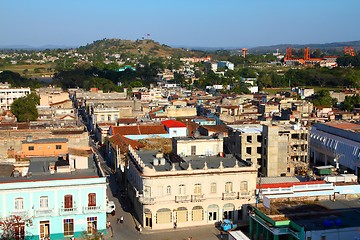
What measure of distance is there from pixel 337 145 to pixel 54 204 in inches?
901

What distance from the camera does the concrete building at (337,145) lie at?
37.0 metres

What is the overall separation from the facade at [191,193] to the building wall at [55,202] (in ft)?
8.33

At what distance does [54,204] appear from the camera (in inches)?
974

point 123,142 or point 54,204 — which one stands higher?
point 123,142

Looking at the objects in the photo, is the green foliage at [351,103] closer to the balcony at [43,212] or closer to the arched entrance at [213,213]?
the arched entrance at [213,213]

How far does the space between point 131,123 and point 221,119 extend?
31.1ft

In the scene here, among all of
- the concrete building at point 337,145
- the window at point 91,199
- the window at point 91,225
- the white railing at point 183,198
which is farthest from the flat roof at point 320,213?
the concrete building at point 337,145

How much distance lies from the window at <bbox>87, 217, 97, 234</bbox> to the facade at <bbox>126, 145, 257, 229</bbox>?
260 cm

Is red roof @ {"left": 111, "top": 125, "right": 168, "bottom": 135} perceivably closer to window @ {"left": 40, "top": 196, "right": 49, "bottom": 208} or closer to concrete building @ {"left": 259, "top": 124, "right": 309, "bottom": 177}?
concrete building @ {"left": 259, "top": 124, "right": 309, "bottom": 177}

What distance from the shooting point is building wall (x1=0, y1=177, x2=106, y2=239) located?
79.2 ft

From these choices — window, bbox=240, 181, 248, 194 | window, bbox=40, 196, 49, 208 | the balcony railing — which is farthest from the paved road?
window, bbox=40, 196, 49, 208

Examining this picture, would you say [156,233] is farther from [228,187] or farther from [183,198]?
[228,187]

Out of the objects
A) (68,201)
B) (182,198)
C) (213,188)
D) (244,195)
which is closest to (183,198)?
(182,198)

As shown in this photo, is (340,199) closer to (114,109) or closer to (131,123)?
(131,123)
